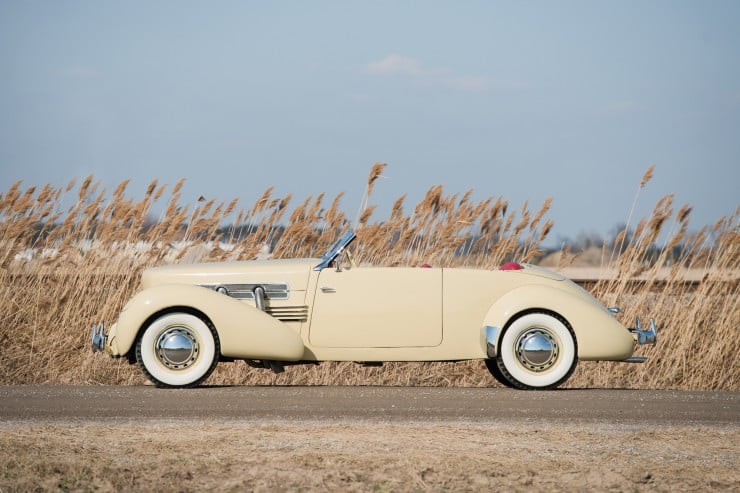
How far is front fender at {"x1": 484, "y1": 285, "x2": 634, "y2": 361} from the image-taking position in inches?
329

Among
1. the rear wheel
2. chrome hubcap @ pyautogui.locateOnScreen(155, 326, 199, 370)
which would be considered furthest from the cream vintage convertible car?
the rear wheel

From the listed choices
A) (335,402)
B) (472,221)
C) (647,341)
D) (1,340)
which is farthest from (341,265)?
(1,340)

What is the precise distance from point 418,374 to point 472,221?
224 cm

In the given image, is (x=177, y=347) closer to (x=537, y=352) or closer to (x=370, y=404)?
(x=370, y=404)

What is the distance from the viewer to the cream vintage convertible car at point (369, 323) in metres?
8.31

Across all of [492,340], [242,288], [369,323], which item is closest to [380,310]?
[369,323]

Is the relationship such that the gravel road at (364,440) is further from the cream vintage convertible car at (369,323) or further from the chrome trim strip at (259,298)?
the chrome trim strip at (259,298)

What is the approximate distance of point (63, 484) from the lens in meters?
4.98

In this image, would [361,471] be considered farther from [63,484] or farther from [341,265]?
[341,265]

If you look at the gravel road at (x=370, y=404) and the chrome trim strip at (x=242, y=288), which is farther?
the chrome trim strip at (x=242, y=288)

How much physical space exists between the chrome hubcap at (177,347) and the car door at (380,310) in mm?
932

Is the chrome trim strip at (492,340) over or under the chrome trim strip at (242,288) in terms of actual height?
under

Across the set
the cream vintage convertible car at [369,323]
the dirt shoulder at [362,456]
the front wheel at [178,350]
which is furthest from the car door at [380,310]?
the dirt shoulder at [362,456]

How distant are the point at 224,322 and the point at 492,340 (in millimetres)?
2093
